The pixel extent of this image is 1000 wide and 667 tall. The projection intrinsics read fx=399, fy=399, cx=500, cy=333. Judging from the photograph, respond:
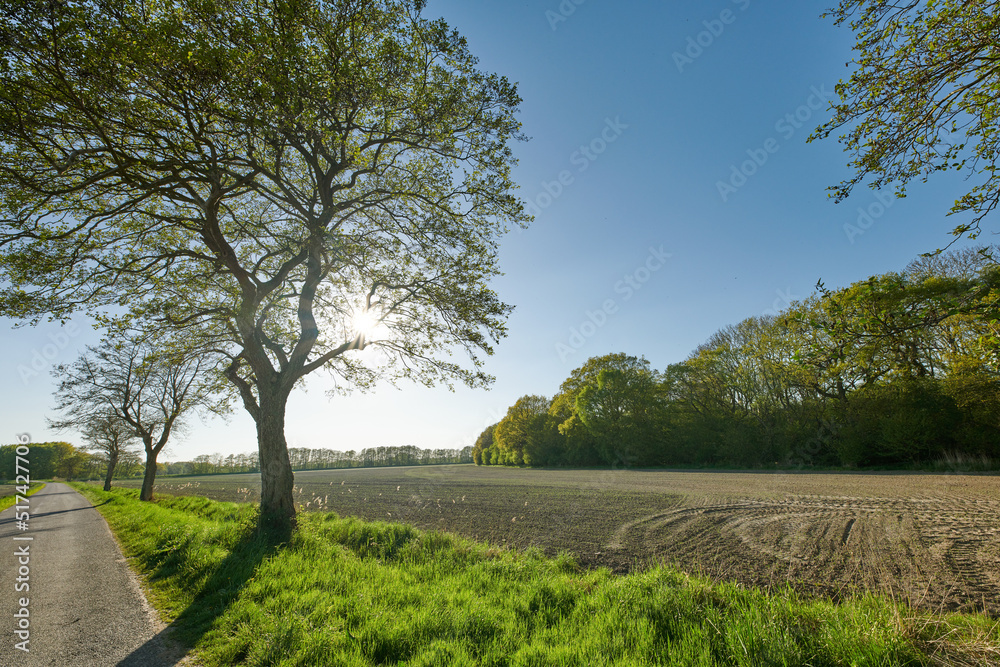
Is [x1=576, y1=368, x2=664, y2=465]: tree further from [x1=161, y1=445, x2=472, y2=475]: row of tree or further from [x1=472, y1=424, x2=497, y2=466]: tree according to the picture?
[x1=161, y1=445, x2=472, y2=475]: row of tree

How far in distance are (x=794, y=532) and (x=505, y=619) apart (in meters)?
9.36

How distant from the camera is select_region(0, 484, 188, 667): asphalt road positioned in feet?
13.2

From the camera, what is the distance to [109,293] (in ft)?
31.1

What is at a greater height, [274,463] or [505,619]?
[274,463]

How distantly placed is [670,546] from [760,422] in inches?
1248

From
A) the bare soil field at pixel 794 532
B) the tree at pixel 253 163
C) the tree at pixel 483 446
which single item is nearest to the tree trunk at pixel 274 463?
the tree at pixel 253 163

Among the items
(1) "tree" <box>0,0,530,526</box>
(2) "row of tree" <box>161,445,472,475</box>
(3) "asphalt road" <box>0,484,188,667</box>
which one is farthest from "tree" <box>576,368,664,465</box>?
(2) "row of tree" <box>161,445,472,475</box>

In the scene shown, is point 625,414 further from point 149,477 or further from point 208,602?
point 208,602

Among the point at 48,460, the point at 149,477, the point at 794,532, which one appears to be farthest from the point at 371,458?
the point at 794,532

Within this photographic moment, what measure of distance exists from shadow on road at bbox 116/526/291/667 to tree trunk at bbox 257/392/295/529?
2.67 feet

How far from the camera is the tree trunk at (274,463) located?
9602mm

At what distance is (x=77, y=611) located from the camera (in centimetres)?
519

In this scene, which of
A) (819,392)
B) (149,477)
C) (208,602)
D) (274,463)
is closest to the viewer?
(208,602)

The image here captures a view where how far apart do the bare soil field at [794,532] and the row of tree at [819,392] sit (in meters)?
3.08
